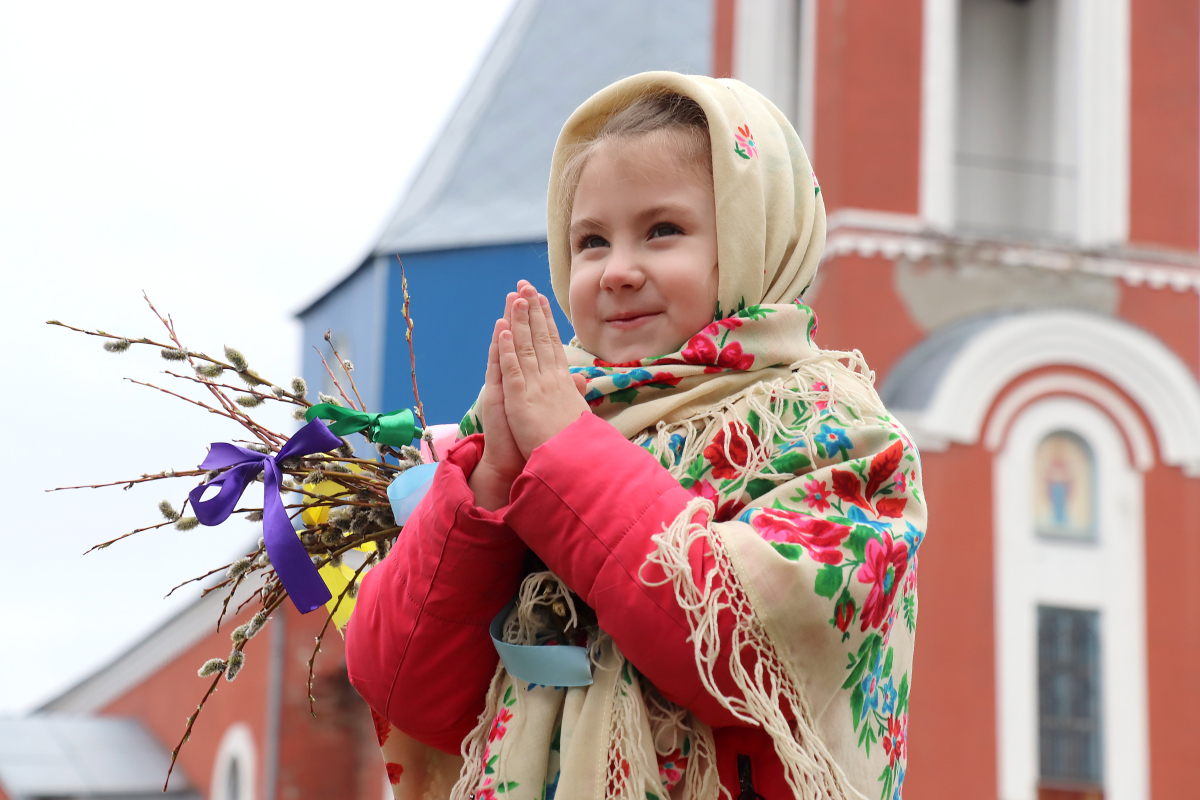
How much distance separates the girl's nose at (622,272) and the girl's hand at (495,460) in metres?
0.16

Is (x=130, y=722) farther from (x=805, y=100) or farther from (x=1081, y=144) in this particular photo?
(x=1081, y=144)

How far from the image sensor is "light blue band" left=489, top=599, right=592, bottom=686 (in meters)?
1.48

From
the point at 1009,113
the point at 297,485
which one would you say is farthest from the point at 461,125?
the point at 297,485

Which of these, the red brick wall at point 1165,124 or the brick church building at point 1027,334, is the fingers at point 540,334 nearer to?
the brick church building at point 1027,334

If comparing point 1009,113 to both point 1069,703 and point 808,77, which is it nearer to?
point 808,77

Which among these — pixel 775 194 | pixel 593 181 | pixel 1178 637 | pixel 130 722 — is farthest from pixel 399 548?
pixel 130 722

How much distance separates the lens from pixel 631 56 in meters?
13.1

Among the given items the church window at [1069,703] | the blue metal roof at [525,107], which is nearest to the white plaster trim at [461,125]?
the blue metal roof at [525,107]

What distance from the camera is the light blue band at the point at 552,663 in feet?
4.84

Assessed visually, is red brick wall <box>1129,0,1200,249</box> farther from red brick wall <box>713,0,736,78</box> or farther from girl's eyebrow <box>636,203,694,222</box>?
girl's eyebrow <box>636,203,694,222</box>

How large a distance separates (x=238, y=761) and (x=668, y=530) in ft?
38.8

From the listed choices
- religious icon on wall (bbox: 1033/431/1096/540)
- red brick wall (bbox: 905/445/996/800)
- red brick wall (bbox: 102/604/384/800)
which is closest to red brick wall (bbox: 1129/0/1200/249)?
religious icon on wall (bbox: 1033/431/1096/540)

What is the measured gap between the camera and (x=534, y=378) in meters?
1.54

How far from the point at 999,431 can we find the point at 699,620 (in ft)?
28.7
